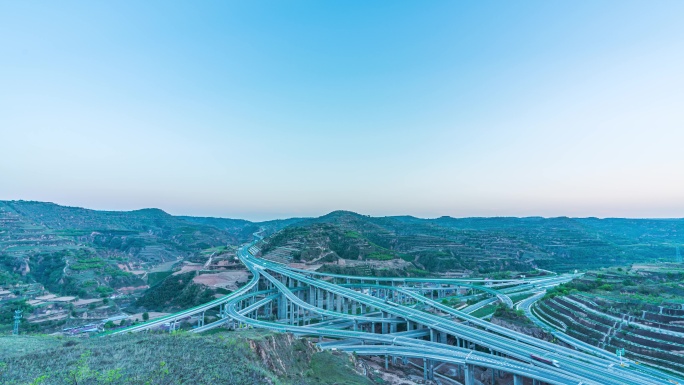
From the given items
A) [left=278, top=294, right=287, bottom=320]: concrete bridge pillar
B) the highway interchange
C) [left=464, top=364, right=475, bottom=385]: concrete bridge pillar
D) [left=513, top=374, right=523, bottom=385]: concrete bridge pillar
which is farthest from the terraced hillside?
[left=278, top=294, right=287, bottom=320]: concrete bridge pillar

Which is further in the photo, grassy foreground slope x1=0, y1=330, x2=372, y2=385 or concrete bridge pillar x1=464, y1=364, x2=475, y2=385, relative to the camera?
concrete bridge pillar x1=464, y1=364, x2=475, y2=385

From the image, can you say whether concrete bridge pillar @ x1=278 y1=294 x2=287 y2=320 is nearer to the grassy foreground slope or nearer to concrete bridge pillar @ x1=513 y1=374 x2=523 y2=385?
the grassy foreground slope

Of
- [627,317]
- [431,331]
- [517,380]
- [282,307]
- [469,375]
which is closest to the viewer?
[517,380]

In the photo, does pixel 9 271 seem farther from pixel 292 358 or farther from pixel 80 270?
pixel 292 358

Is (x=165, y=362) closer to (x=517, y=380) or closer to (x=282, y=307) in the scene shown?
(x=517, y=380)

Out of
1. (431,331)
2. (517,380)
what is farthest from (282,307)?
(517,380)

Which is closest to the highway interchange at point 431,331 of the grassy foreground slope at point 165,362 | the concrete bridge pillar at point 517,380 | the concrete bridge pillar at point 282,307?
the concrete bridge pillar at point 517,380

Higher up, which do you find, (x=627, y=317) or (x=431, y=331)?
(x=627, y=317)
